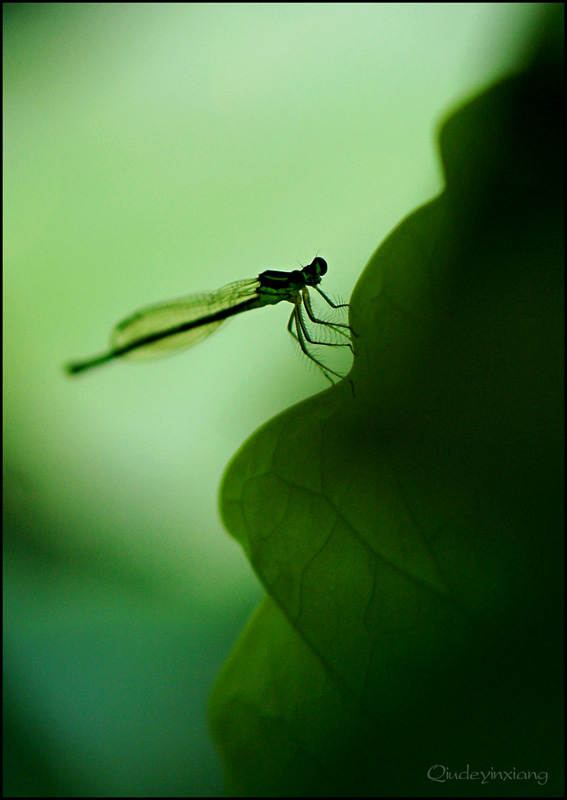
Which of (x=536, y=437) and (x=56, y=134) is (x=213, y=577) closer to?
(x=536, y=437)

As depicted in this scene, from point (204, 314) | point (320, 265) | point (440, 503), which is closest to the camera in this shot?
point (440, 503)

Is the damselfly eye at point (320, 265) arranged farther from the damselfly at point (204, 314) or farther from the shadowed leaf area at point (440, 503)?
the shadowed leaf area at point (440, 503)

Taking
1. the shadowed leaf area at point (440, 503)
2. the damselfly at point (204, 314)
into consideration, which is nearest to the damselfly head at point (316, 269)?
the damselfly at point (204, 314)

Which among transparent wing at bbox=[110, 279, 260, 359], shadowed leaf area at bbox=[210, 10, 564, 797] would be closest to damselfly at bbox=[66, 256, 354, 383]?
transparent wing at bbox=[110, 279, 260, 359]

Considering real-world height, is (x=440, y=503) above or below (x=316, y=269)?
below

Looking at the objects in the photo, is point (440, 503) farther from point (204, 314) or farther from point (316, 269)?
point (204, 314)

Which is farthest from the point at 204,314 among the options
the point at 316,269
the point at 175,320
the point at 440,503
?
the point at 440,503
